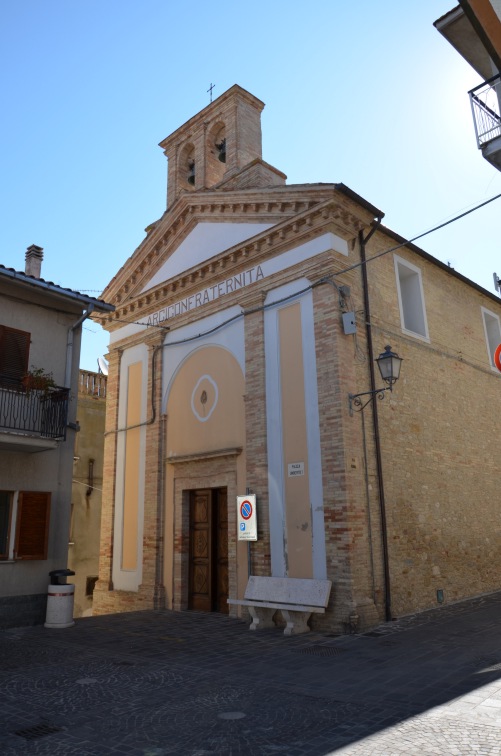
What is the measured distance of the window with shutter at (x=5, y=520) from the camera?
991 cm

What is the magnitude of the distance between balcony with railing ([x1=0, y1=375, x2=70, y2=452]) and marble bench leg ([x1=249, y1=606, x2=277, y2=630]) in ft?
14.4

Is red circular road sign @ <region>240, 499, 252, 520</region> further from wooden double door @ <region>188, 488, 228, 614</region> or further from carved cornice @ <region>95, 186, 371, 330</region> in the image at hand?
carved cornice @ <region>95, 186, 371, 330</region>

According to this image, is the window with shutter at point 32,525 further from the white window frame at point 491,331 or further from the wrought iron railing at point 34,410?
the white window frame at point 491,331

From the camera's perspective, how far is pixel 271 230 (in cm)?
1142

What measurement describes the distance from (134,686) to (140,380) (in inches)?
363

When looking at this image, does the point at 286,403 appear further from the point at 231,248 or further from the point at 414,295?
the point at 414,295

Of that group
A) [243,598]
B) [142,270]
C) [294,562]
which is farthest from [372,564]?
[142,270]

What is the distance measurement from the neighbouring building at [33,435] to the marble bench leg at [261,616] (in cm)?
357

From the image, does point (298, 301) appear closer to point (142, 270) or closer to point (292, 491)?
point (292, 491)

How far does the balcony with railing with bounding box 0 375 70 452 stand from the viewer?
32.7ft

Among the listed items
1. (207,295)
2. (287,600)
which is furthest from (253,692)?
(207,295)

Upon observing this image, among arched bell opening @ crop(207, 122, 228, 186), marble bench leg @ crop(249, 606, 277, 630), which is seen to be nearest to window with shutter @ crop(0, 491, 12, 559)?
marble bench leg @ crop(249, 606, 277, 630)

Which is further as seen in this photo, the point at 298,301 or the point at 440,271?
the point at 440,271

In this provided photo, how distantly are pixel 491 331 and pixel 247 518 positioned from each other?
9.59 meters
